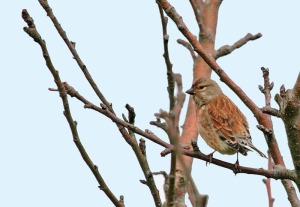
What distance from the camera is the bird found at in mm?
6035

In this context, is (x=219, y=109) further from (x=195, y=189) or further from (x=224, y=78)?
→ (x=195, y=189)

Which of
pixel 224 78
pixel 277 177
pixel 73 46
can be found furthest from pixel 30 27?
pixel 277 177

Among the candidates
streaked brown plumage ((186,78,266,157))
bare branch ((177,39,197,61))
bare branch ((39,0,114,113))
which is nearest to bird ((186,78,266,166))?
streaked brown plumage ((186,78,266,157))

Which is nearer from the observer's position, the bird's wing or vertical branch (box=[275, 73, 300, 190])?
vertical branch (box=[275, 73, 300, 190])

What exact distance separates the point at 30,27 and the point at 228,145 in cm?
303

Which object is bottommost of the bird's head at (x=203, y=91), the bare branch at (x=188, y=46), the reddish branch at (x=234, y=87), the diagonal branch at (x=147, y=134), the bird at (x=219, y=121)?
the diagonal branch at (x=147, y=134)

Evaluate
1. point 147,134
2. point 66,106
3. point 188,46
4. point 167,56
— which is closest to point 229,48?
point 188,46

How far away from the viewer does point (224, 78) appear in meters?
4.27

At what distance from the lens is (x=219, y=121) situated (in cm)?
644

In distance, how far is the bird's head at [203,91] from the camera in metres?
6.77

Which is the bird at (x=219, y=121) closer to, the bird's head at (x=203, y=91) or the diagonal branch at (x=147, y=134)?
the bird's head at (x=203, y=91)

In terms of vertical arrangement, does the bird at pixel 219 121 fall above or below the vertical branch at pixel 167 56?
above

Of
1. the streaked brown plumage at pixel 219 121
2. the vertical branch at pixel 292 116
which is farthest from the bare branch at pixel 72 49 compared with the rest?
the streaked brown plumage at pixel 219 121

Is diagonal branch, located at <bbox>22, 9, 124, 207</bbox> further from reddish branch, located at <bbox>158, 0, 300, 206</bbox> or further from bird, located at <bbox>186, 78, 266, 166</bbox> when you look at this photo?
bird, located at <bbox>186, 78, 266, 166</bbox>
